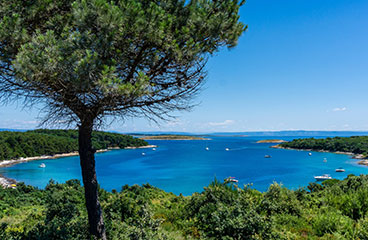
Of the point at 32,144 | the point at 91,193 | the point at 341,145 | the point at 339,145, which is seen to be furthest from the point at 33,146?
the point at 341,145

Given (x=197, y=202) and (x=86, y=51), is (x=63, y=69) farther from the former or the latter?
(x=197, y=202)

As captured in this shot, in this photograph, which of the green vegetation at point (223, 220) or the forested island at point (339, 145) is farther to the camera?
the forested island at point (339, 145)

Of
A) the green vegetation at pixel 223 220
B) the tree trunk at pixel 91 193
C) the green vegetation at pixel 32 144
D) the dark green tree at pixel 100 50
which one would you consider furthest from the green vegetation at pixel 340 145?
the tree trunk at pixel 91 193

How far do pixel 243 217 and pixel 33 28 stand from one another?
4.77 meters

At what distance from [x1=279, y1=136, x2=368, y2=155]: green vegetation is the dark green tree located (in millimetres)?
75293

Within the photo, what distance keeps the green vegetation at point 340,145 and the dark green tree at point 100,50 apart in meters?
75.3

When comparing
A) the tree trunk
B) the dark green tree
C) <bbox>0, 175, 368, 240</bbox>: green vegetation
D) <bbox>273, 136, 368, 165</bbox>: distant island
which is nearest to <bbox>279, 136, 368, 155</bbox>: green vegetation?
<bbox>273, 136, 368, 165</bbox>: distant island

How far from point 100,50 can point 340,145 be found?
8885 centimetres

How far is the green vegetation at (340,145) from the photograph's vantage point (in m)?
68.8

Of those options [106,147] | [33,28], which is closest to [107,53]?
[33,28]

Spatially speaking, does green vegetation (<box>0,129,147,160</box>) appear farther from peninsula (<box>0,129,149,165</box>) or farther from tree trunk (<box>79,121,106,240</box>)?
tree trunk (<box>79,121,106,240</box>)

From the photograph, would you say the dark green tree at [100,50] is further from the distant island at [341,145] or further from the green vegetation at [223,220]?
the distant island at [341,145]

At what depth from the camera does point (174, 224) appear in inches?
228

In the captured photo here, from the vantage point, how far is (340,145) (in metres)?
75.3
